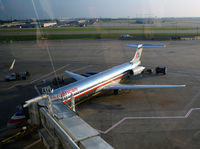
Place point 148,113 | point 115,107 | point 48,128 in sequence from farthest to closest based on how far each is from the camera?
point 115,107 → point 148,113 → point 48,128

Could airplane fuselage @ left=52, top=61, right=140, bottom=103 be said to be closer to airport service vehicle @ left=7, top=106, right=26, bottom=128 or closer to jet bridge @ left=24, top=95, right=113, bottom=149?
airport service vehicle @ left=7, top=106, right=26, bottom=128

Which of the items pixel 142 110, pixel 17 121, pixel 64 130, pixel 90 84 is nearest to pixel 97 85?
pixel 90 84

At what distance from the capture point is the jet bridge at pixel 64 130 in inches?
342

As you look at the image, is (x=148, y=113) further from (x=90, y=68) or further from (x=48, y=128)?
(x=90, y=68)

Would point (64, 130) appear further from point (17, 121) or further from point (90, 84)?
point (90, 84)

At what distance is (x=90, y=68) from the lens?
3844cm

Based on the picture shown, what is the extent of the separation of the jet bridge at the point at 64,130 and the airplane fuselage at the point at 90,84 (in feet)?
11.8

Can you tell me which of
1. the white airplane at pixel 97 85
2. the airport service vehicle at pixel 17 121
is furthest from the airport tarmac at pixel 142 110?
the airport service vehicle at pixel 17 121

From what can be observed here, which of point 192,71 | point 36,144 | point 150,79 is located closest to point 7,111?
point 36,144

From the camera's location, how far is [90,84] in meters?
21.6

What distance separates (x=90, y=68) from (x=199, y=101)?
2175 cm

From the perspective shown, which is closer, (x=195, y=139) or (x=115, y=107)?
(x=195, y=139)

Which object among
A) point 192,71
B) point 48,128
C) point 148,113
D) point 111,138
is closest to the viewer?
point 48,128

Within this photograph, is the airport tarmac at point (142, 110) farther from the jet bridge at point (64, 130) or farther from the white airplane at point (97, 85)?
the jet bridge at point (64, 130)
